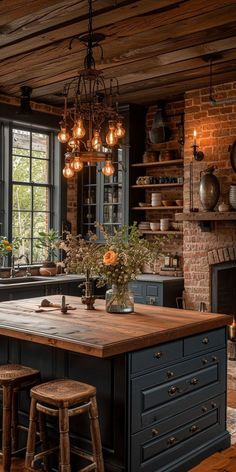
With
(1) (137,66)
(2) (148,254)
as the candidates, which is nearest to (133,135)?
(1) (137,66)

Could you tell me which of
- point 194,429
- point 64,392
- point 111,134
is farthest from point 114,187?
point 64,392

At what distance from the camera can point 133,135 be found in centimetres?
701

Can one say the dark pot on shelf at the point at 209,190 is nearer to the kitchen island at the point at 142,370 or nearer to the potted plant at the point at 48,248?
the potted plant at the point at 48,248

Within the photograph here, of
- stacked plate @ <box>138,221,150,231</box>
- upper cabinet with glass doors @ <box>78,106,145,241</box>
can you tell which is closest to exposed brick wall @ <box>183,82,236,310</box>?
stacked plate @ <box>138,221,150,231</box>

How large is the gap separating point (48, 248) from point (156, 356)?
14.1ft

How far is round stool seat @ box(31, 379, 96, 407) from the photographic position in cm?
265

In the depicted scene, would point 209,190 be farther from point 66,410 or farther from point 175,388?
point 66,410

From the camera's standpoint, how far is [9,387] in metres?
3.04

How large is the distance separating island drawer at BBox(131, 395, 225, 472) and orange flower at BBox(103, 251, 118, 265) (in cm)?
101

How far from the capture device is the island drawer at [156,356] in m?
2.81

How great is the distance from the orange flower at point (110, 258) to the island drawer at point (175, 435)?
1009 mm

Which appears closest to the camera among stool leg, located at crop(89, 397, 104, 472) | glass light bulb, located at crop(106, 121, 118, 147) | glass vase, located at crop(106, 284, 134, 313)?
stool leg, located at crop(89, 397, 104, 472)

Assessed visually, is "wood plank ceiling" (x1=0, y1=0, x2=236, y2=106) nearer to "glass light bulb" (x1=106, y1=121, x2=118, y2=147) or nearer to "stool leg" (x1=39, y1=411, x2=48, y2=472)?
"glass light bulb" (x1=106, y1=121, x2=118, y2=147)

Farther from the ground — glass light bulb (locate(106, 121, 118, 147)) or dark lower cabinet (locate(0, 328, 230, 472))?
glass light bulb (locate(106, 121, 118, 147))
